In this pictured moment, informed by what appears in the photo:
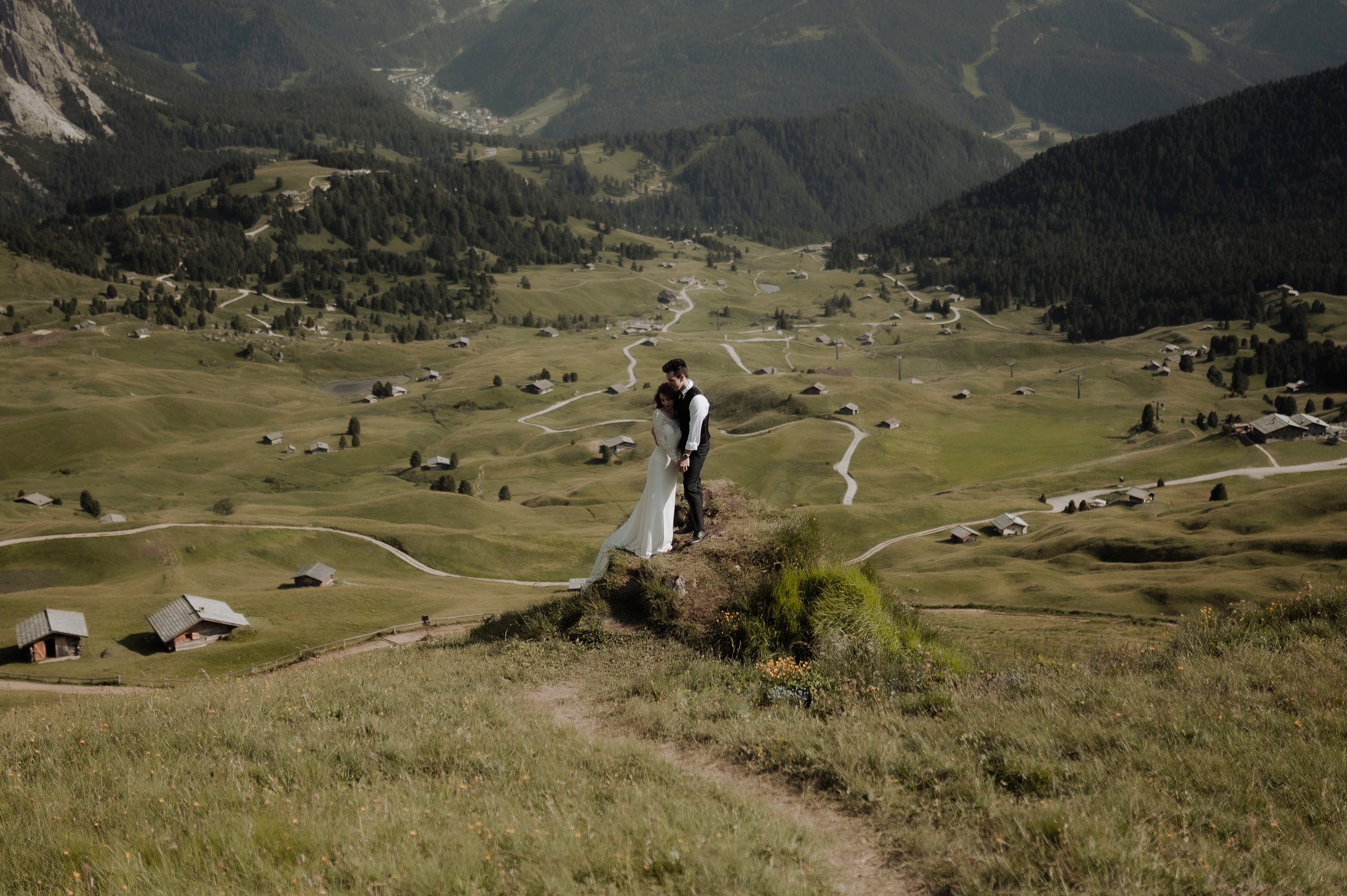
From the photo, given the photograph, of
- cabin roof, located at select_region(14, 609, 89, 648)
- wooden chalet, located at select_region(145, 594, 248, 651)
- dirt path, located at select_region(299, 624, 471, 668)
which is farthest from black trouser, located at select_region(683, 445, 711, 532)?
cabin roof, located at select_region(14, 609, 89, 648)

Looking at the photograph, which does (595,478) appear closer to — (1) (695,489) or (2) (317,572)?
(2) (317,572)

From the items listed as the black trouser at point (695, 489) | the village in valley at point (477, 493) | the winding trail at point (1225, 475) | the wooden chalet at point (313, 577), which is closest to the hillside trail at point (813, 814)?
the black trouser at point (695, 489)

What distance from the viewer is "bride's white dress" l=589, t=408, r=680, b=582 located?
19.8 m

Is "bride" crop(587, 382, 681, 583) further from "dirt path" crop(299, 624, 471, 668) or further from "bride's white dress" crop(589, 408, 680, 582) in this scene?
"dirt path" crop(299, 624, 471, 668)

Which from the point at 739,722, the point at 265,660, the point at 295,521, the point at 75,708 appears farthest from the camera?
the point at 295,521

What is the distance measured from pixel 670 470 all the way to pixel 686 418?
1.41 m

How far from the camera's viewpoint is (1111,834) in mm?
8734

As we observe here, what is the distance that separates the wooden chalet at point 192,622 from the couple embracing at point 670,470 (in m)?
53.9

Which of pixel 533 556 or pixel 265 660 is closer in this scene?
pixel 265 660

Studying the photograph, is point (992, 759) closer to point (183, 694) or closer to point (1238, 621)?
point (1238, 621)

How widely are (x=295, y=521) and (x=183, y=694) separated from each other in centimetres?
8578

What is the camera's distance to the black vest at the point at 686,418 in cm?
1941

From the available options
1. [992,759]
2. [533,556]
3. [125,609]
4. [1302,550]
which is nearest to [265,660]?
[125,609]

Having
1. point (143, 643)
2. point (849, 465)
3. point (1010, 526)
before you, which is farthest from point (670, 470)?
point (849, 465)
